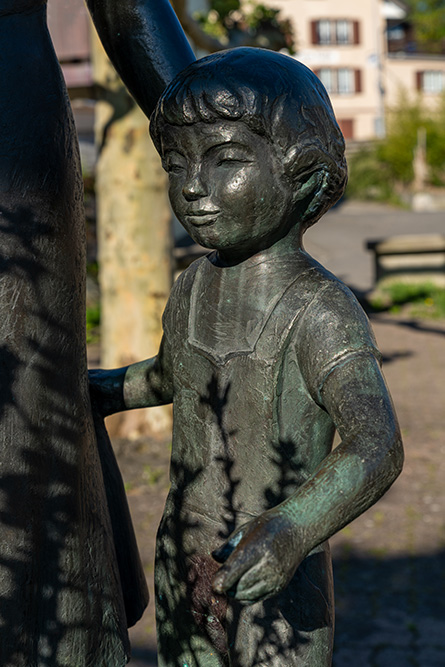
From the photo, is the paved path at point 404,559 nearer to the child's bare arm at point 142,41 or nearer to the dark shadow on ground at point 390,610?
the dark shadow on ground at point 390,610

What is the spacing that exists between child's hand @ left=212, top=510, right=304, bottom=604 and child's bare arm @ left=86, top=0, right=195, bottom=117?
1.06 meters

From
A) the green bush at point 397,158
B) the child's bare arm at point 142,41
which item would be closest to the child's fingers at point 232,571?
the child's bare arm at point 142,41

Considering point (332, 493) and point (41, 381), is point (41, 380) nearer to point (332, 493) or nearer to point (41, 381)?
point (41, 381)

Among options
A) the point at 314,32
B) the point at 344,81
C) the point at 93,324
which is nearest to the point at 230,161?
the point at 93,324

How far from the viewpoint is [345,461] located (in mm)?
1347

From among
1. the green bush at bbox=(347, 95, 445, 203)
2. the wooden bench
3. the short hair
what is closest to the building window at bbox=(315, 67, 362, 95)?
the green bush at bbox=(347, 95, 445, 203)

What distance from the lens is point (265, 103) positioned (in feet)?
4.88

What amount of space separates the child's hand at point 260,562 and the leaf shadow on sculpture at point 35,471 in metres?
0.41

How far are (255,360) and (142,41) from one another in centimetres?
79

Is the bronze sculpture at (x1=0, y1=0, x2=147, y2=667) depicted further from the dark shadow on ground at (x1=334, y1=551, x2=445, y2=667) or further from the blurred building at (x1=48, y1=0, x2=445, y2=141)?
the blurred building at (x1=48, y1=0, x2=445, y2=141)

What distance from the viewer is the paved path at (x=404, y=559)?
4.16 meters

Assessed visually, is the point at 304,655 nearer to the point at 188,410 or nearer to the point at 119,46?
the point at 188,410

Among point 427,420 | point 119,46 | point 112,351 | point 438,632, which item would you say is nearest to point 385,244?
point 427,420

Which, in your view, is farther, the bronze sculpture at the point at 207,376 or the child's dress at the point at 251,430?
the child's dress at the point at 251,430
